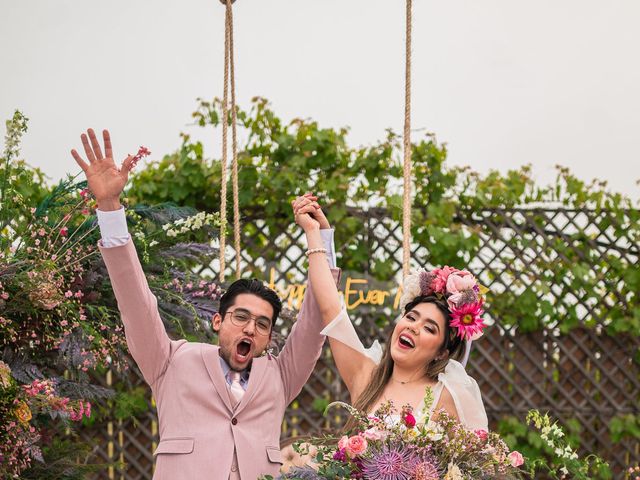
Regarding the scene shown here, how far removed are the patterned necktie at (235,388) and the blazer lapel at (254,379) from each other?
0.02m

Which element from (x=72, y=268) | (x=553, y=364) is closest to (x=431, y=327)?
(x=72, y=268)

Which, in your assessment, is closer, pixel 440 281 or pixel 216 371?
pixel 216 371

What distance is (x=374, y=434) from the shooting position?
2.04 metres

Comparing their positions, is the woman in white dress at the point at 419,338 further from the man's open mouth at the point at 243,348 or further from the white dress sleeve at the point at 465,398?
the man's open mouth at the point at 243,348

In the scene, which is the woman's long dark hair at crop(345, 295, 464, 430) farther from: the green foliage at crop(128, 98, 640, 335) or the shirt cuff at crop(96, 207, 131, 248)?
the green foliage at crop(128, 98, 640, 335)

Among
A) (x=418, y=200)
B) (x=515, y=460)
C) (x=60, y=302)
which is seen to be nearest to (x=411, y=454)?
(x=515, y=460)

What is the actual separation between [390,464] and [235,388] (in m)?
0.63

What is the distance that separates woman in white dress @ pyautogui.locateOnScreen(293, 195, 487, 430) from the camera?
8.44ft

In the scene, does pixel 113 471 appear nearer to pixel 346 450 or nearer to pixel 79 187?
pixel 79 187

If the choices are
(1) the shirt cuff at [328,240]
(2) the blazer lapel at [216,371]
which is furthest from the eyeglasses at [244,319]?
(1) the shirt cuff at [328,240]

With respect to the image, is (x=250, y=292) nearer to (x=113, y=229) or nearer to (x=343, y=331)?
(x=343, y=331)

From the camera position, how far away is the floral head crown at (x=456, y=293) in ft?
8.45

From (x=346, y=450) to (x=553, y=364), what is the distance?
358cm

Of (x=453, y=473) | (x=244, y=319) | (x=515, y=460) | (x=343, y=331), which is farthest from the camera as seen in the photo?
(x=343, y=331)
